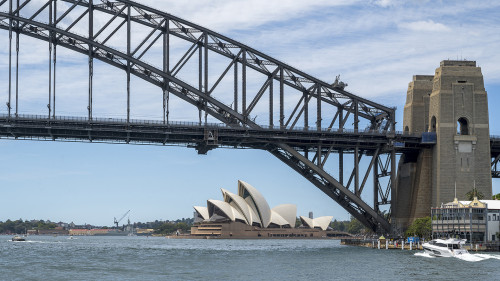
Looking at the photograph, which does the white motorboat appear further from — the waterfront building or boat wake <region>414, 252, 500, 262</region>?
the waterfront building

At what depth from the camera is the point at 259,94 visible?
115125 mm

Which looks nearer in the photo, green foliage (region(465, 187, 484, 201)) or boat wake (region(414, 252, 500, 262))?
boat wake (region(414, 252, 500, 262))

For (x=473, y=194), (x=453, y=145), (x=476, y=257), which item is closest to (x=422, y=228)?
(x=473, y=194)

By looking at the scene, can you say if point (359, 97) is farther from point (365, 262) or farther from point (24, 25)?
point (24, 25)

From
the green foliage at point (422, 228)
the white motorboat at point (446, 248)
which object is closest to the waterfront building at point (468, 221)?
the green foliage at point (422, 228)

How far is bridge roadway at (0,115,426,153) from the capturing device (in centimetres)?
10519

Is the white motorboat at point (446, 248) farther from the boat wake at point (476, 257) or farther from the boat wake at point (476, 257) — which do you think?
the boat wake at point (476, 257)

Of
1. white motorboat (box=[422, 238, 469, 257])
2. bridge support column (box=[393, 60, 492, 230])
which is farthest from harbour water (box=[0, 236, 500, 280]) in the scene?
bridge support column (box=[393, 60, 492, 230])

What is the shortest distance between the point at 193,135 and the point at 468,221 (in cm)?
3800

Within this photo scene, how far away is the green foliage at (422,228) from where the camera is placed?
113m

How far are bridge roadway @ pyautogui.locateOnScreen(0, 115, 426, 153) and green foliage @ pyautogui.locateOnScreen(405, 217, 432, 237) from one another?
1096cm

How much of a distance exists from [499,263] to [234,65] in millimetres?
47278

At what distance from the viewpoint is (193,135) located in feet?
364

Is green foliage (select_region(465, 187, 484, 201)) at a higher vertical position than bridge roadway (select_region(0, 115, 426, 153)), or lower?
lower
